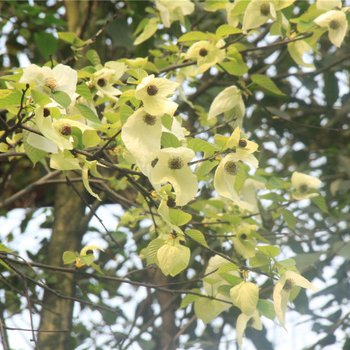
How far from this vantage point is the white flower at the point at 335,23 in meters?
1.43

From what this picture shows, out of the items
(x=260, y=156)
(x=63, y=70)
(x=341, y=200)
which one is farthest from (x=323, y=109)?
(x=63, y=70)

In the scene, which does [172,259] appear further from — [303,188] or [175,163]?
[303,188]

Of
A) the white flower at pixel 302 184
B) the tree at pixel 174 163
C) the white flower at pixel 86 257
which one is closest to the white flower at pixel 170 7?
the tree at pixel 174 163

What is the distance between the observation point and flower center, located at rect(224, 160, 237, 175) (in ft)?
3.64

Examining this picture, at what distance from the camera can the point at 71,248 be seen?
1969 millimetres

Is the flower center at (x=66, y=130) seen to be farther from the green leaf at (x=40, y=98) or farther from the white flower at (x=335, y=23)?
the white flower at (x=335, y=23)

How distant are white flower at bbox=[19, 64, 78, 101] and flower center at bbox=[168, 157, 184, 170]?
162mm

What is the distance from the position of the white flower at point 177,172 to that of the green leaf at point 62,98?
0.47 feet

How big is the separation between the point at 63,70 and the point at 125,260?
121 cm

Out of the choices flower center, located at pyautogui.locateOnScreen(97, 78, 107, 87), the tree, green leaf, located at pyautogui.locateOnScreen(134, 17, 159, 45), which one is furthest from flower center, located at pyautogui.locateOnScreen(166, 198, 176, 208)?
green leaf, located at pyautogui.locateOnScreen(134, 17, 159, 45)

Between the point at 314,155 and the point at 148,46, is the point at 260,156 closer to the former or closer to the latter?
the point at 148,46

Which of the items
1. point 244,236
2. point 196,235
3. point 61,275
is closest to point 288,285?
point 196,235

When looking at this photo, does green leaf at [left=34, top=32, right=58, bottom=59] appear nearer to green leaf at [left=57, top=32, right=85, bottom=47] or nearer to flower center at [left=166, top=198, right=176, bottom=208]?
green leaf at [left=57, top=32, right=85, bottom=47]

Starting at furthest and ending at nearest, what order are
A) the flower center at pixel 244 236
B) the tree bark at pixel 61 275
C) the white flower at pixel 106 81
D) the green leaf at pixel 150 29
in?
the tree bark at pixel 61 275
the green leaf at pixel 150 29
the flower center at pixel 244 236
the white flower at pixel 106 81
